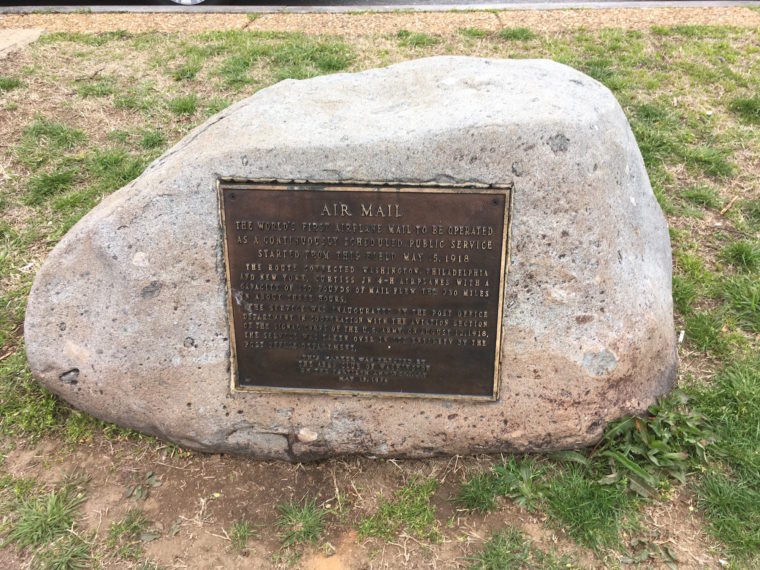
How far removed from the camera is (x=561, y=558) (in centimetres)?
249

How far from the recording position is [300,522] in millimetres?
2631

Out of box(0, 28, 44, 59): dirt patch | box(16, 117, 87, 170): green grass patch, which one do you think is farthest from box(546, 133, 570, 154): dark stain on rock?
box(0, 28, 44, 59): dirt patch

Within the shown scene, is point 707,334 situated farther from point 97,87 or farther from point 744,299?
point 97,87

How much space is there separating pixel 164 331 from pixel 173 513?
0.82 m

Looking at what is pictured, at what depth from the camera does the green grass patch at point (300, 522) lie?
8.54 feet

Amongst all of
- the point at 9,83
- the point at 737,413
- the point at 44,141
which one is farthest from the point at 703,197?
the point at 9,83

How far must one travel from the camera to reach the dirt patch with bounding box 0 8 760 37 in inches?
259

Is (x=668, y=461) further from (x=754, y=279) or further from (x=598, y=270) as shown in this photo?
(x=754, y=279)

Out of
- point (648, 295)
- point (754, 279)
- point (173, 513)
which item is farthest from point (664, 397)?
point (173, 513)

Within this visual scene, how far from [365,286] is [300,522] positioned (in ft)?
3.50

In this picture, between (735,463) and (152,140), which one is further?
(152,140)

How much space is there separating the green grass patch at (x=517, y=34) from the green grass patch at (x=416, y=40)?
0.70 m

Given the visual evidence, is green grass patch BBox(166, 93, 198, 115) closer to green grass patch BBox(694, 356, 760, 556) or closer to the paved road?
the paved road

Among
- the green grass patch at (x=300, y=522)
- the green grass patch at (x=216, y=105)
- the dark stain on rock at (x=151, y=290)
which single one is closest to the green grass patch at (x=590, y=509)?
the green grass patch at (x=300, y=522)
